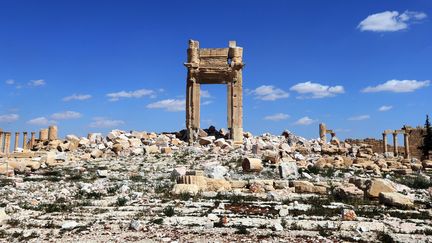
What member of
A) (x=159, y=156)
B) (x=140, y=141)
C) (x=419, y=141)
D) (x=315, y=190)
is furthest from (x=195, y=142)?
(x=419, y=141)

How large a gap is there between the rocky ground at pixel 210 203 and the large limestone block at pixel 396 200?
0.03 metres

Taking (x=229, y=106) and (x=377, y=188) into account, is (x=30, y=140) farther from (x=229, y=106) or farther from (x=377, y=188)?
(x=377, y=188)

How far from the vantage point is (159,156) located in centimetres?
2345

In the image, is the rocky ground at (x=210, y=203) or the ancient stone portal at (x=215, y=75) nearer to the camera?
the rocky ground at (x=210, y=203)

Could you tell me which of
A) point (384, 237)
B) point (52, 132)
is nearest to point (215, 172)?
point (384, 237)

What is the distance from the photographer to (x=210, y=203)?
1109 centimetres

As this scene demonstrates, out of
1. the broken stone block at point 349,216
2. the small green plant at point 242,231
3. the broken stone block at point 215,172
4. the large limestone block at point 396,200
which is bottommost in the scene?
the small green plant at point 242,231

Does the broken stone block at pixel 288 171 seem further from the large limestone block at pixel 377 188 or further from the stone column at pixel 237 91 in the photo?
the stone column at pixel 237 91

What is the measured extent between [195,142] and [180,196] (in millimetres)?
17059

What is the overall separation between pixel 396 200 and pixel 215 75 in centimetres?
2054

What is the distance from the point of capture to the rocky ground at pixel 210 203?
8.01 m

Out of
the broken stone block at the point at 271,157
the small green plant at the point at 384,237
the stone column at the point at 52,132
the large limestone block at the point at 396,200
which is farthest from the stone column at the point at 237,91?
the small green plant at the point at 384,237

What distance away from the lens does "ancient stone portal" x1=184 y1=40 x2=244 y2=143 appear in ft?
96.9

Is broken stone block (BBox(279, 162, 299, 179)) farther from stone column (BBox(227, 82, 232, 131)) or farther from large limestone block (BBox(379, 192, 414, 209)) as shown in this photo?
stone column (BBox(227, 82, 232, 131))
